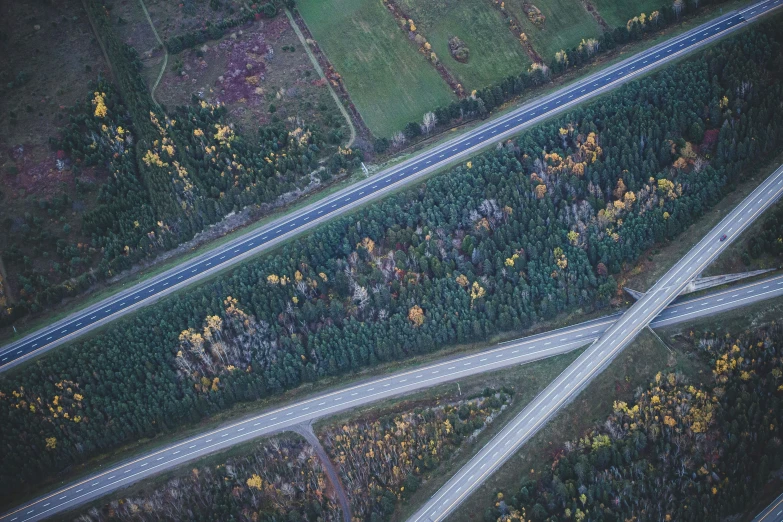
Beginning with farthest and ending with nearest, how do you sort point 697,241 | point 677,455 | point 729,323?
point 697,241 < point 729,323 < point 677,455

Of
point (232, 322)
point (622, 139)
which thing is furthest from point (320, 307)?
point (622, 139)

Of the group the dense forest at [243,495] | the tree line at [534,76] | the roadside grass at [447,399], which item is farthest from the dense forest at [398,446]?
the tree line at [534,76]

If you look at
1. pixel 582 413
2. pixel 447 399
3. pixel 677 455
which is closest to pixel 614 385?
pixel 582 413

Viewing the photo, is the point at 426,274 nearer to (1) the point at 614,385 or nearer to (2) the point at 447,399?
(2) the point at 447,399

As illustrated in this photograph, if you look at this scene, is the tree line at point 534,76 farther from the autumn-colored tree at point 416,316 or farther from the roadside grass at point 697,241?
the roadside grass at point 697,241

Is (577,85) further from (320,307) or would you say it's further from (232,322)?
(232,322)
